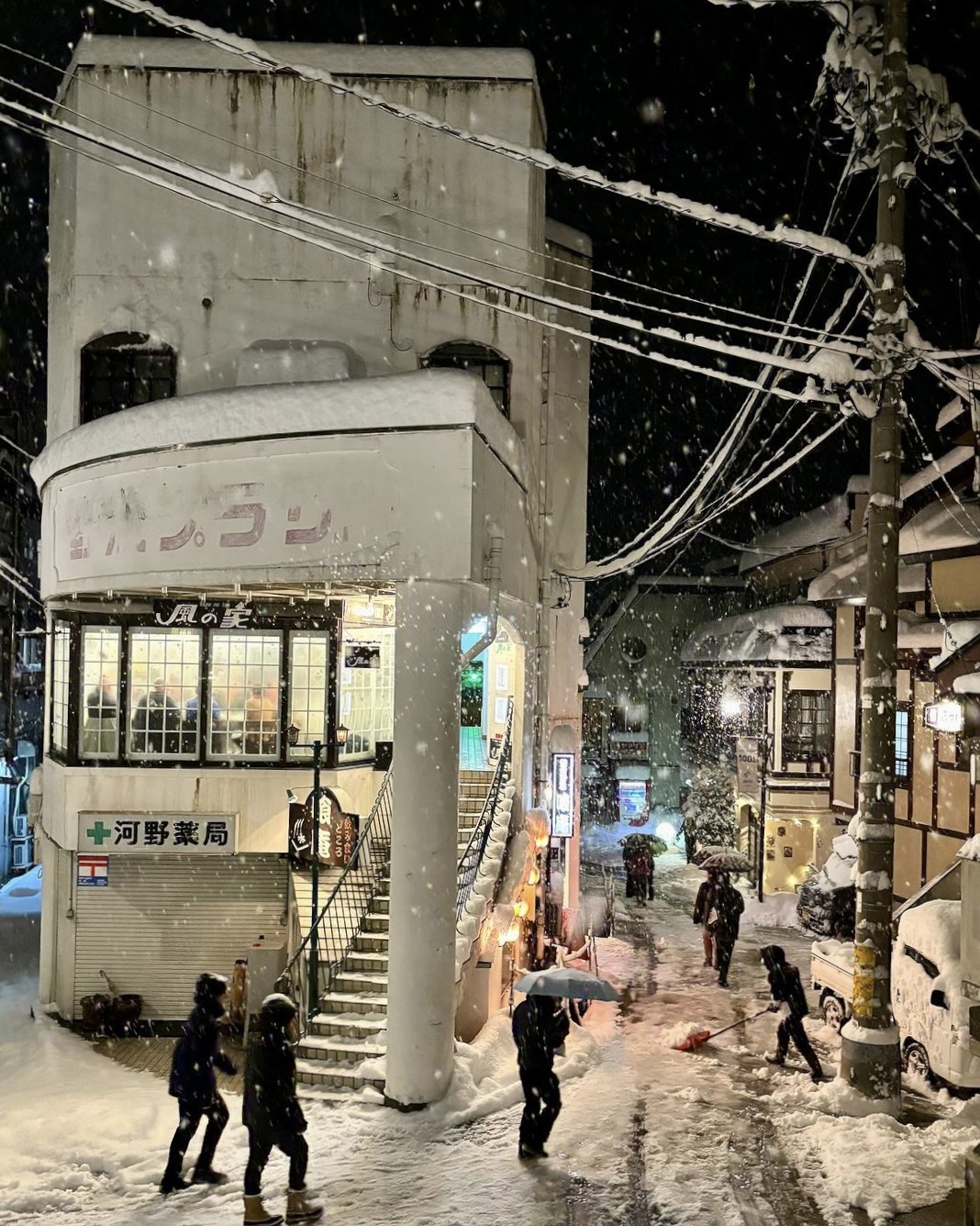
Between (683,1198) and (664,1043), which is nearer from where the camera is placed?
(683,1198)

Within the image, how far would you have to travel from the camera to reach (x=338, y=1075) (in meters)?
11.3

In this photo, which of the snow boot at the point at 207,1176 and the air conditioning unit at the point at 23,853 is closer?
the snow boot at the point at 207,1176

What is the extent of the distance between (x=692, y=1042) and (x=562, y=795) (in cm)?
1015

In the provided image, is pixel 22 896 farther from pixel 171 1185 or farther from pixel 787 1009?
pixel 787 1009

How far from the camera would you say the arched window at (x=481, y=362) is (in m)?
17.0

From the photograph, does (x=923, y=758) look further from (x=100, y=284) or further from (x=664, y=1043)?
(x=100, y=284)

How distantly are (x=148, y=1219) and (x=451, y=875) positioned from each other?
13.8 feet

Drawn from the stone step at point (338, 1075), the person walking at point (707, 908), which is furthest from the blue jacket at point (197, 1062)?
the person walking at point (707, 908)

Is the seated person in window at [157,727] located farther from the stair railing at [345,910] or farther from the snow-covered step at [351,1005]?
the snow-covered step at [351,1005]

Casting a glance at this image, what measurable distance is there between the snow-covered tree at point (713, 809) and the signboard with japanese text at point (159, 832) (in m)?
23.0

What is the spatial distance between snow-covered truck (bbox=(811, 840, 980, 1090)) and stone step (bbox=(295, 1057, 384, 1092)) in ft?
21.6

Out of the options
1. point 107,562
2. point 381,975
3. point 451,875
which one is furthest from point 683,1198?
point 107,562

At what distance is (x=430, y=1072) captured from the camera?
35.2 feet

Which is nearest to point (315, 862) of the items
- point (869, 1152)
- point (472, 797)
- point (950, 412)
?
point (472, 797)
